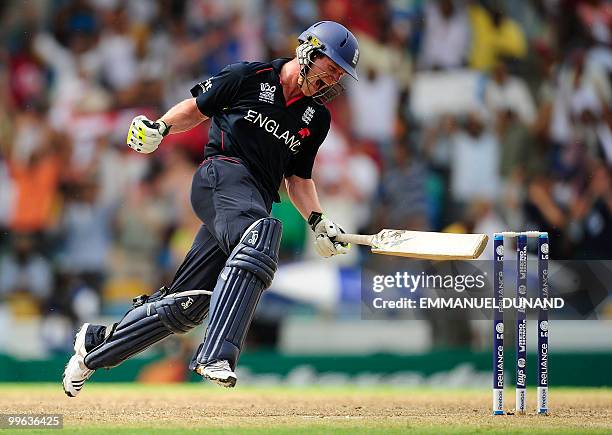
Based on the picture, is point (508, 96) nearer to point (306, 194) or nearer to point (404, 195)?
point (404, 195)

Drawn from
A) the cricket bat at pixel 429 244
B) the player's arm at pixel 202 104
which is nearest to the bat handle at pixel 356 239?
the cricket bat at pixel 429 244

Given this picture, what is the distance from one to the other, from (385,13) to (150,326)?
22.0 ft

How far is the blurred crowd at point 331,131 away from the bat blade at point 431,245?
467cm

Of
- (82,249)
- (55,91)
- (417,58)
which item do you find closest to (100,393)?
(82,249)

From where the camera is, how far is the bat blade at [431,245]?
16.9ft

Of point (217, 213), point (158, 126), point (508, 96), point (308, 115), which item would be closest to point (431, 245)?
point (308, 115)

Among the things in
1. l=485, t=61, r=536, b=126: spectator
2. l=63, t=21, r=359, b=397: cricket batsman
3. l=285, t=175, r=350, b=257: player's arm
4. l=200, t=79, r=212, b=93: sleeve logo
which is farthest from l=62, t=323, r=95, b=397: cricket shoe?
l=485, t=61, r=536, b=126: spectator

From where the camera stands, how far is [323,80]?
5.49m

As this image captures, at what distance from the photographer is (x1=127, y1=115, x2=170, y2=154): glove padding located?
17.4 feet

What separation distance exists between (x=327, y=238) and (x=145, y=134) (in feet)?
3.82

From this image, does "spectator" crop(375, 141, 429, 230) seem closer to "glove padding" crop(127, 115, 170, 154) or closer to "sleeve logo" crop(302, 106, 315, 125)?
"sleeve logo" crop(302, 106, 315, 125)

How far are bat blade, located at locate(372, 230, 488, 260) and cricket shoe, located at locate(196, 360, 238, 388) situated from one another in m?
1.08

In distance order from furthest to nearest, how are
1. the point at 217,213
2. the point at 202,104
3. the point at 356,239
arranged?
the point at 356,239 → the point at 202,104 → the point at 217,213

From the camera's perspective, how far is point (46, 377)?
9477 mm
